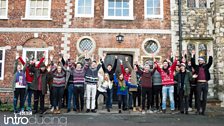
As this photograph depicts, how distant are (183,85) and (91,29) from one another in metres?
6.15

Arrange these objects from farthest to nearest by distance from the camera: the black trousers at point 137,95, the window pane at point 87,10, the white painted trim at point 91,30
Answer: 1. the window pane at point 87,10
2. the white painted trim at point 91,30
3. the black trousers at point 137,95

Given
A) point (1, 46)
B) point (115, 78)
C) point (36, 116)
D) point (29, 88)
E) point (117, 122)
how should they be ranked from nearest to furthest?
point (117, 122) → point (36, 116) → point (29, 88) → point (115, 78) → point (1, 46)

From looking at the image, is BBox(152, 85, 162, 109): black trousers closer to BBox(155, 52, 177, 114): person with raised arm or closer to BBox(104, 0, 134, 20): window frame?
BBox(155, 52, 177, 114): person with raised arm

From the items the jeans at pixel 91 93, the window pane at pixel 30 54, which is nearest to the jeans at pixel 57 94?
the jeans at pixel 91 93

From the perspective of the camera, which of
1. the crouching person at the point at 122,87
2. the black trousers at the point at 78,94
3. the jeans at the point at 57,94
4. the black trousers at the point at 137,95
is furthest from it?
the black trousers at the point at 137,95

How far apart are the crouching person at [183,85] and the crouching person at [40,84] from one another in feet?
17.0

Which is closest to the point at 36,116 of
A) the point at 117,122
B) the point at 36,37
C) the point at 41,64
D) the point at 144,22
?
the point at 41,64

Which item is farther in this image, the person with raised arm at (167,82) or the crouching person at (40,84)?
the person with raised arm at (167,82)

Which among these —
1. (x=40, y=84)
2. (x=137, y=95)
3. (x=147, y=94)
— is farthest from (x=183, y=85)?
(x=40, y=84)

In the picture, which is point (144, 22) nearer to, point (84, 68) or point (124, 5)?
point (124, 5)

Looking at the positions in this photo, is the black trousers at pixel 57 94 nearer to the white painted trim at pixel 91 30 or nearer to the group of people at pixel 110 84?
the group of people at pixel 110 84

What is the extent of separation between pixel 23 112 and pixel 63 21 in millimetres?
5921

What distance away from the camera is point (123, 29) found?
46.7 feet

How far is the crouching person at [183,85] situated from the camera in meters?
10.1
